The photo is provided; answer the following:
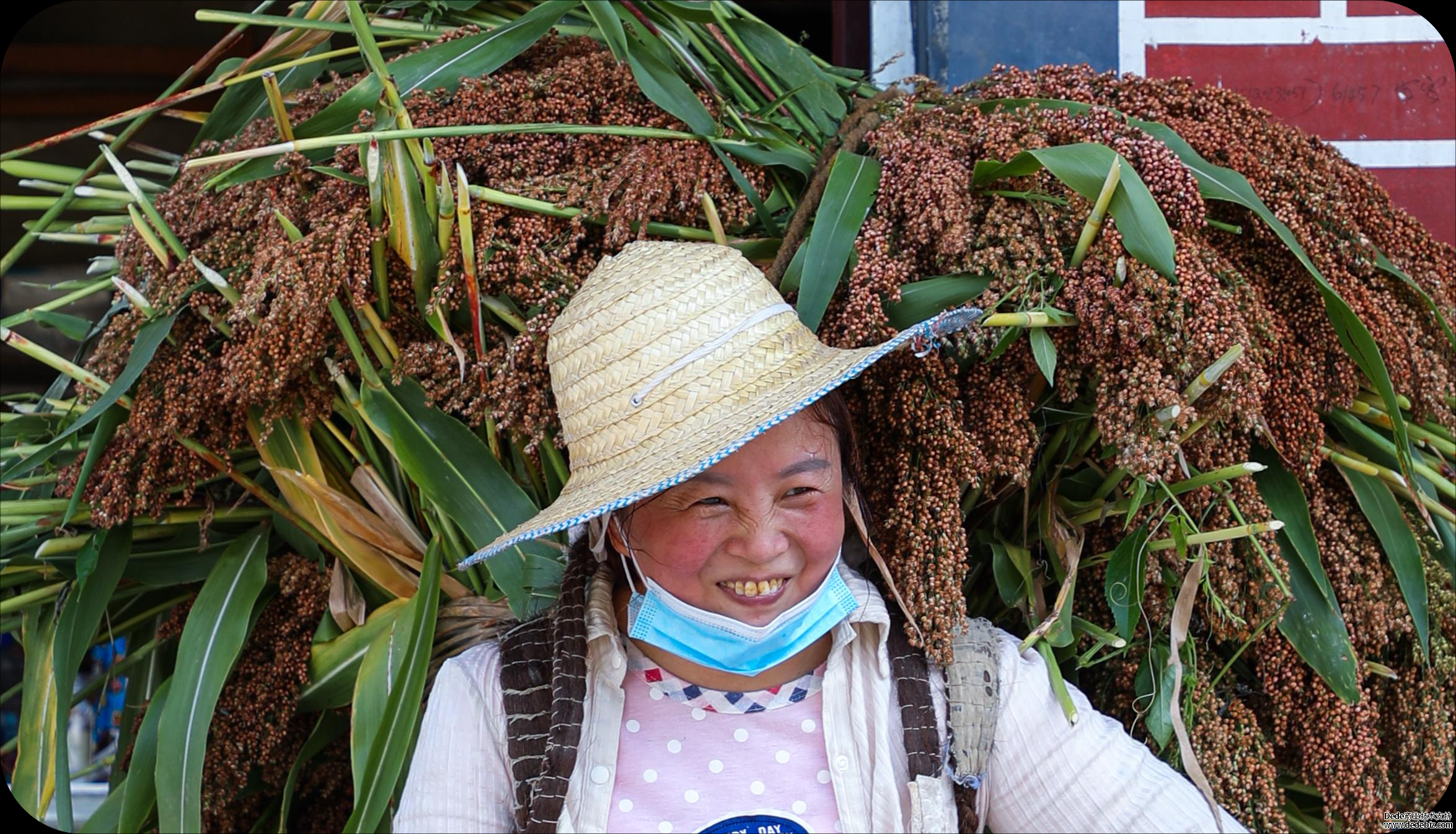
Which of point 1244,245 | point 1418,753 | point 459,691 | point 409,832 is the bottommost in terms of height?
point 1418,753

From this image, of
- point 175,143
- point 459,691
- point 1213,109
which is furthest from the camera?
point 175,143

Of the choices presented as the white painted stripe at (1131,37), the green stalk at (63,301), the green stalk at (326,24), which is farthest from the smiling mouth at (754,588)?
the white painted stripe at (1131,37)

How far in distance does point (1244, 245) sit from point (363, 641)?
131 centimetres

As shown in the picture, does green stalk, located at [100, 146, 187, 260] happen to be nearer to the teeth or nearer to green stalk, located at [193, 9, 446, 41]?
green stalk, located at [193, 9, 446, 41]

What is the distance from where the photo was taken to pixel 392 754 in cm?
142

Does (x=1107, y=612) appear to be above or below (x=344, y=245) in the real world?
below

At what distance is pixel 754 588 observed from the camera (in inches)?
50.9

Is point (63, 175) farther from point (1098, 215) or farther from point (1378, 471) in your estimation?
point (1378, 471)

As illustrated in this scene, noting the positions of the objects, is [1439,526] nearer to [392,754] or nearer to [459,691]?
[459,691]

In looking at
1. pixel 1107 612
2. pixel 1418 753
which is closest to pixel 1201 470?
pixel 1107 612

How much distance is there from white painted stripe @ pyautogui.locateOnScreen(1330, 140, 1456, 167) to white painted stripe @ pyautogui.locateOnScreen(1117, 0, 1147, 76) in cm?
42

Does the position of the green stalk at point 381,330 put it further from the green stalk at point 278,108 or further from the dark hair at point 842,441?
the dark hair at point 842,441

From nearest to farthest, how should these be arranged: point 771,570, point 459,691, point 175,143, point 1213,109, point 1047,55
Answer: point 771,570
point 459,691
point 1213,109
point 1047,55
point 175,143

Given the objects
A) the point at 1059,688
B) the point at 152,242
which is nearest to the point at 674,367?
the point at 1059,688
